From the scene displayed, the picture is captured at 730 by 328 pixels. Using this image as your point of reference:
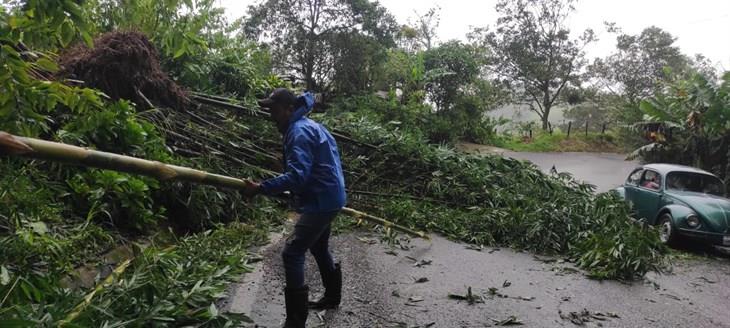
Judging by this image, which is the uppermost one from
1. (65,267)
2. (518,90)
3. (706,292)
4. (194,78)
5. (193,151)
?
(518,90)

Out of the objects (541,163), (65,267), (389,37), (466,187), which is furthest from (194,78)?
(541,163)

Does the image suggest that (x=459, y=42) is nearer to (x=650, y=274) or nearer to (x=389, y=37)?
(x=389, y=37)

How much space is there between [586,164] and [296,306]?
22350 mm

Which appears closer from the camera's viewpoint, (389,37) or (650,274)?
(650,274)

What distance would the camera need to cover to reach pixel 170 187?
620 cm

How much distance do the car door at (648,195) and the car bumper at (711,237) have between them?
104cm

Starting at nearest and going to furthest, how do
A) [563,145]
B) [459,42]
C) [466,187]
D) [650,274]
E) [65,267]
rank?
[65,267]
[650,274]
[466,187]
[459,42]
[563,145]

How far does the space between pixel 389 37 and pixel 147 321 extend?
18696mm

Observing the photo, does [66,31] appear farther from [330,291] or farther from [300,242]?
[330,291]

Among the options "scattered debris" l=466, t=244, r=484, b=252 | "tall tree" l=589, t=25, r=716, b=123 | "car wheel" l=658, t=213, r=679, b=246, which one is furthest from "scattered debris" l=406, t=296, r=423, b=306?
"tall tree" l=589, t=25, r=716, b=123

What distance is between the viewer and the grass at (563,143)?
2822 cm

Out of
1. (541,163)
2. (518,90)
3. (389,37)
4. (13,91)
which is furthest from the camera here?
(518,90)

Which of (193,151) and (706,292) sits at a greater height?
(193,151)

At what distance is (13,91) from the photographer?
2.96m
